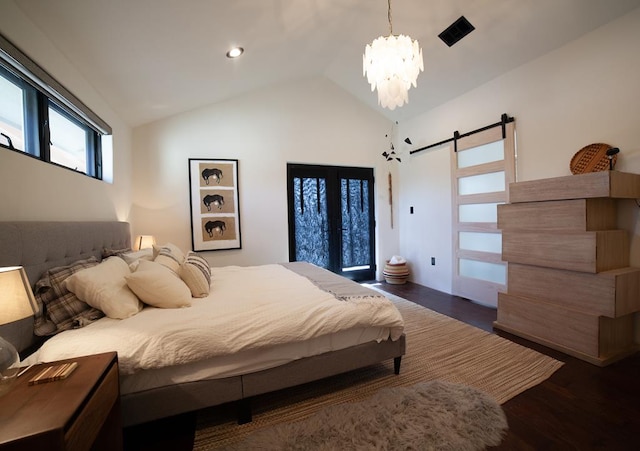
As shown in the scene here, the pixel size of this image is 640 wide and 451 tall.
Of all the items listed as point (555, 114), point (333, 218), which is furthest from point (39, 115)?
point (555, 114)

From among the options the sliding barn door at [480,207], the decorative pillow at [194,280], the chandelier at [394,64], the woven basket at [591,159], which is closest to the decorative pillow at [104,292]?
the decorative pillow at [194,280]

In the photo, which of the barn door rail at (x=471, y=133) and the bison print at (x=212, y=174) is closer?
the barn door rail at (x=471, y=133)

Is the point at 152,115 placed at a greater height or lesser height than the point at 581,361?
greater

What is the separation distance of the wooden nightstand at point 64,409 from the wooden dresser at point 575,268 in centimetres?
305

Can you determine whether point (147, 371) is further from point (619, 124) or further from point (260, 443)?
point (619, 124)

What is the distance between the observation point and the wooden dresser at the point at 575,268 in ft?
6.53

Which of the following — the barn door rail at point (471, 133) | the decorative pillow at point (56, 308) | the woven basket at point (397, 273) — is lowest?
the woven basket at point (397, 273)

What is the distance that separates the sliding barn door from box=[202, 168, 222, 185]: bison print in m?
3.29

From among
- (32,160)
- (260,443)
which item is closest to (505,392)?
(260,443)

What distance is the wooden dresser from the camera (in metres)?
1.99

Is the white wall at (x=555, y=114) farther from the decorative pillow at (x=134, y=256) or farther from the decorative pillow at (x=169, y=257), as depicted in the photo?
the decorative pillow at (x=134, y=256)

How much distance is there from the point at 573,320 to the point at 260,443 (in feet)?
8.15

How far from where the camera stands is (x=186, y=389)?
1.35m

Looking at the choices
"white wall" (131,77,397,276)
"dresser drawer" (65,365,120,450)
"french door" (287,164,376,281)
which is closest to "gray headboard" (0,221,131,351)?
"dresser drawer" (65,365,120,450)
